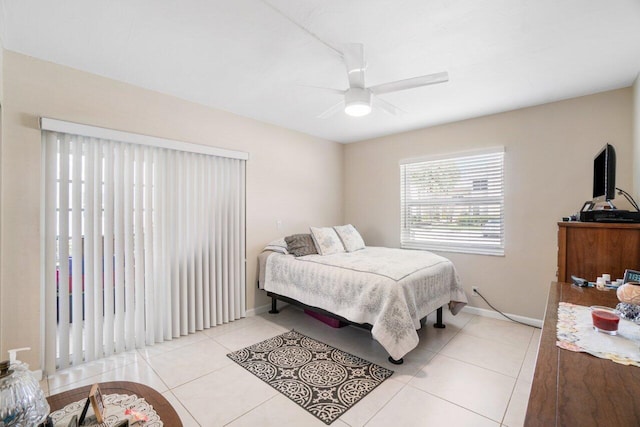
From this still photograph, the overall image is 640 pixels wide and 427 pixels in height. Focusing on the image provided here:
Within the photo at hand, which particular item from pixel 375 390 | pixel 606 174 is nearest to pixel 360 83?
pixel 606 174

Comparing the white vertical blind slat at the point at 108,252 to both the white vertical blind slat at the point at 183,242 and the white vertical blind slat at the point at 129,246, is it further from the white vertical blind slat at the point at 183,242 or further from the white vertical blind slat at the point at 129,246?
the white vertical blind slat at the point at 183,242

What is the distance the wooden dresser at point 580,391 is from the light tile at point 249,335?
2501 mm

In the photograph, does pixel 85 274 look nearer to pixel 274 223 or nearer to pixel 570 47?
pixel 274 223

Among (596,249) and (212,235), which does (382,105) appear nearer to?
(596,249)

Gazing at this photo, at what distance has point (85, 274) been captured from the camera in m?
2.41

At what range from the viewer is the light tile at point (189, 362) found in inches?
89.7

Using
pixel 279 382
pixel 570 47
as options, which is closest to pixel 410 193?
pixel 570 47

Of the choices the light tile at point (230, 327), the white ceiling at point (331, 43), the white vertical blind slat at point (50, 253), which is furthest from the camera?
the light tile at point (230, 327)

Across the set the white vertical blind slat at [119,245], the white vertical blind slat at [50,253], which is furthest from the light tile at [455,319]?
the white vertical blind slat at [50,253]

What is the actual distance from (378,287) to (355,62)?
177 cm

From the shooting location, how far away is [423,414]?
A: 184 cm

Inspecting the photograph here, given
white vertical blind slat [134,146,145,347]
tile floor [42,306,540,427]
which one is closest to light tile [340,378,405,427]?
tile floor [42,306,540,427]

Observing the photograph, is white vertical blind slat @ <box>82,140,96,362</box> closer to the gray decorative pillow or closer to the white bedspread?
the white bedspread

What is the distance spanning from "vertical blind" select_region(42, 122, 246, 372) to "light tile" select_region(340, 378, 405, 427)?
2002 mm
